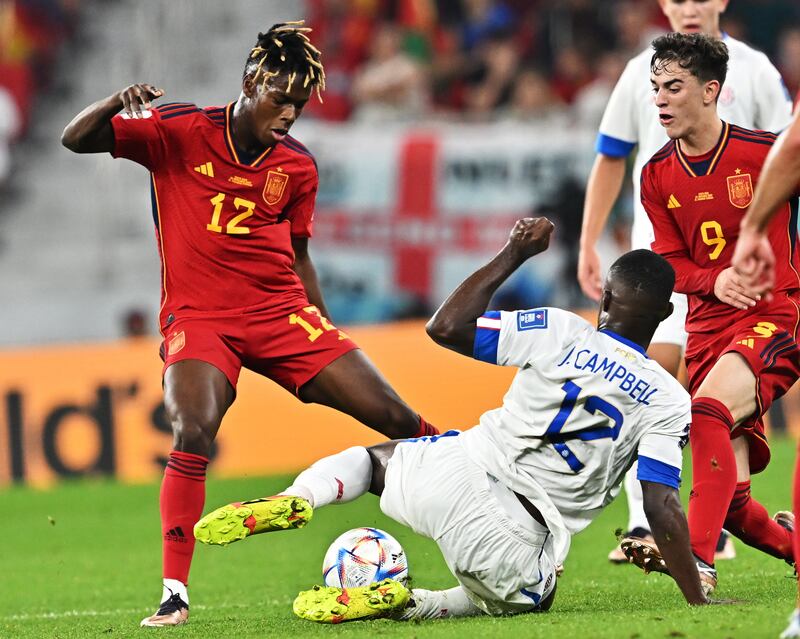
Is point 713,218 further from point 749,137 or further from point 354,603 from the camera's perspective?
point 354,603

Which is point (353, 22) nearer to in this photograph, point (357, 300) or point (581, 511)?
point (357, 300)

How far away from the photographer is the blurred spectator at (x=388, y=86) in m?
14.4

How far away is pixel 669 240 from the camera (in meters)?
5.99

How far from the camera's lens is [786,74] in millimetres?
14602

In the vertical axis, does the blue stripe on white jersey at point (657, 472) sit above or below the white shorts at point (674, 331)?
below

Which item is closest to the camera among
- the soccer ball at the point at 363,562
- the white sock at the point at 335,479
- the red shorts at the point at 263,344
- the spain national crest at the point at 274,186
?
the white sock at the point at 335,479

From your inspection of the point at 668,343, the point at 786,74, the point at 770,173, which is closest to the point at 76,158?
the point at 786,74

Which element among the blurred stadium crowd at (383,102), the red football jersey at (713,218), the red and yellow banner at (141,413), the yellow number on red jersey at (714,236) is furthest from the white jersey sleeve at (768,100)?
the blurred stadium crowd at (383,102)

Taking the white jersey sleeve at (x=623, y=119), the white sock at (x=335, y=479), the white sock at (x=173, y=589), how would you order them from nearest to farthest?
1. the white sock at (x=335, y=479)
2. the white sock at (x=173, y=589)
3. the white jersey sleeve at (x=623, y=119)

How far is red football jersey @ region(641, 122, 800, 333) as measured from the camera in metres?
5.78

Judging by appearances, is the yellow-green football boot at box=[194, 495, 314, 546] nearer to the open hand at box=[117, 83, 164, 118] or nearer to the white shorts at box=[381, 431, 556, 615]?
the white shorts at box=[381, 431, 556, 615]

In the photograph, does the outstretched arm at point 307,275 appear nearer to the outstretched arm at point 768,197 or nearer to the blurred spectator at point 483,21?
the outstretched arm at point 768,197

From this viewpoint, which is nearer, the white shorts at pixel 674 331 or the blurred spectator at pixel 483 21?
the white shorts at pixel 674 331

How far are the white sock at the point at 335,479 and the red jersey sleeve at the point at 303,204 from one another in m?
1.47
